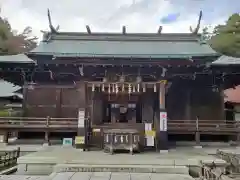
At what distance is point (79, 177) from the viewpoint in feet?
24.6

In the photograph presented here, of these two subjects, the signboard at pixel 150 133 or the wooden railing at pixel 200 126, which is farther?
the wooden railing at pixel 200 126

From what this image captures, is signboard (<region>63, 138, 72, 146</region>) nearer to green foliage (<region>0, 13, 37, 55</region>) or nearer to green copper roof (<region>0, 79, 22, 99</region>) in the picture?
green copper roof (<region>0, 79, 22, 99</region>)

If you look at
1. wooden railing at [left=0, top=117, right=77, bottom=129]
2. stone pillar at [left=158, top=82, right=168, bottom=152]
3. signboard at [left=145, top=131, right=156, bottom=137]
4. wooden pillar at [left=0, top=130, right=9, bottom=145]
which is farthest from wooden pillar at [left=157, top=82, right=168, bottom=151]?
wooden pillar at [left=0, top=130, right=9, bottom=145]

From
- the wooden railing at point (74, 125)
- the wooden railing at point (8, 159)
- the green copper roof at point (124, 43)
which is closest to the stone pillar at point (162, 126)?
the wooden railing at point (74, 125)

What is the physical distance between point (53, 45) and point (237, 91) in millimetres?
19007

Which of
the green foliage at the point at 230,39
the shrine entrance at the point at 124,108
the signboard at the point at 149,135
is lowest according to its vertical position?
the signboard at the point at 149,135

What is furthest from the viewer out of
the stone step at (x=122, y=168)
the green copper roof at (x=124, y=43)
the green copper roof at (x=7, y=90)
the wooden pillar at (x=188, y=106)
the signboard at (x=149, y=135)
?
the green copper roof at (x=7, y=90)

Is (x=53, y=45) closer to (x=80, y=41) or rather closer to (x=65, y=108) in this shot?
(x=80, y=41)

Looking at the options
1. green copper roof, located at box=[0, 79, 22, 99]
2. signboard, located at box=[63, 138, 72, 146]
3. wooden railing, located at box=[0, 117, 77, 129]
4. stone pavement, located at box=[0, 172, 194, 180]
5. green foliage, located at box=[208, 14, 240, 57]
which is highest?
green foliage, located at box=[208, 14, 240, 57]

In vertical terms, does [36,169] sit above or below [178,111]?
below

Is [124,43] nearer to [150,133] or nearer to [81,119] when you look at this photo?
[81,119]

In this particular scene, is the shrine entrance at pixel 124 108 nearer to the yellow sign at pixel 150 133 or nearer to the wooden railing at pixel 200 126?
the yellow sign at pixel 150 133

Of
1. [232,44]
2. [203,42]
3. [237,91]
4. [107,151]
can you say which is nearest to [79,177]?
[107,151]

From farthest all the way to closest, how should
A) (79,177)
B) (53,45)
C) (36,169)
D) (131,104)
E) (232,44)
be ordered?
(232,44), (53,45), (131,104), (36,169), (79,177)
